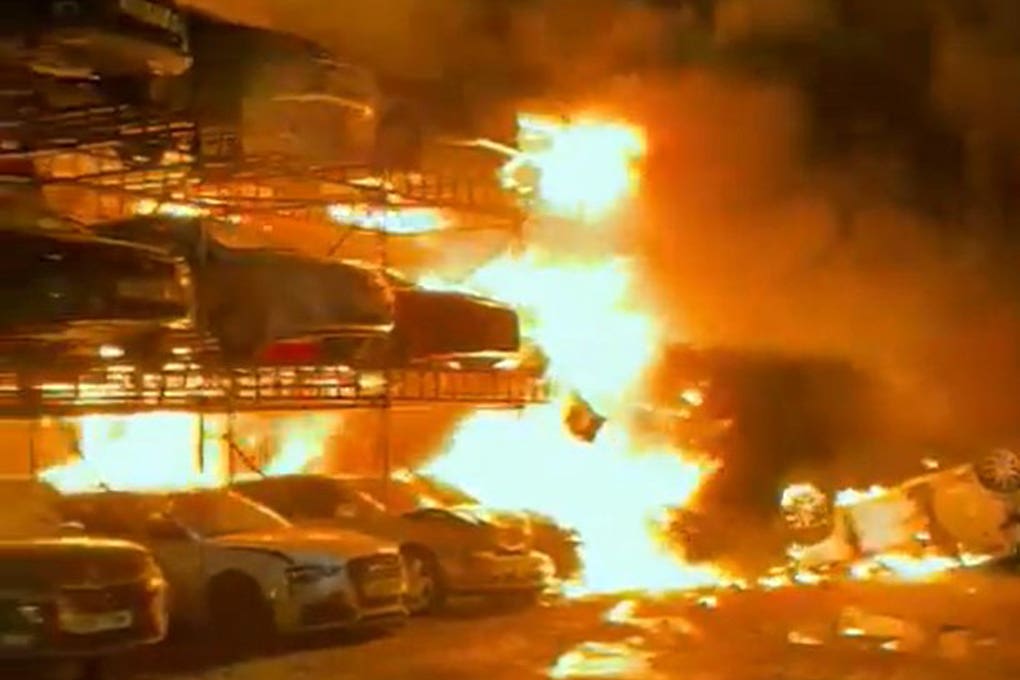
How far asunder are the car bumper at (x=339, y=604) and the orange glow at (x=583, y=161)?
5.75 metres

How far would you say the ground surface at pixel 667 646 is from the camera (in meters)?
10.5

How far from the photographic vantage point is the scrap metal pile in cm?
1055

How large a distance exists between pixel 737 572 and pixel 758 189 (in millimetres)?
3408

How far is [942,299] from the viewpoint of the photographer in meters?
18.7

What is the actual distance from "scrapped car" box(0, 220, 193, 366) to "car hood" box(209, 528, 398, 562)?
1469 millimetres

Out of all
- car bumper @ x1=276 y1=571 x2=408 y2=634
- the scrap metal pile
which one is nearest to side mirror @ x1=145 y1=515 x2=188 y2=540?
car bumper @ x1=276 y1=571 x2=408 y2=634

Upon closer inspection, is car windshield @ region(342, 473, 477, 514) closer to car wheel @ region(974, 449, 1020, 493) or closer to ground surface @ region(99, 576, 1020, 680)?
ground surface @ region(99, 576, 1020, 680)

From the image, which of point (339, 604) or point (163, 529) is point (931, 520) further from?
point (163, 529)

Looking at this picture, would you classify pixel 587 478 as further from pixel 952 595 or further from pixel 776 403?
pixel 952 595

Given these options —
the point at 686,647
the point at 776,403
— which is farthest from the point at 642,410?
the point at 686,647

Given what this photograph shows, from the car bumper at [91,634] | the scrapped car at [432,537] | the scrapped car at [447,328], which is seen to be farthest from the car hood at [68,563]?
the scrapped car at [447,328]

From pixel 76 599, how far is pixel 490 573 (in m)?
4.41

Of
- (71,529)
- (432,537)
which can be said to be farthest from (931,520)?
(71,529)

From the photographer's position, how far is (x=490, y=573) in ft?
44.9
